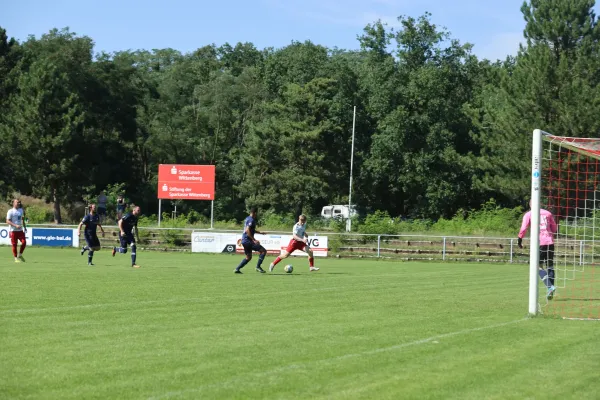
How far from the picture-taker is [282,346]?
9914mm

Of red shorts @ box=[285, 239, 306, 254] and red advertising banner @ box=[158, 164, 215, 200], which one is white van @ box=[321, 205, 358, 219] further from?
red shorts @ box=[285, 239, 306, 254]

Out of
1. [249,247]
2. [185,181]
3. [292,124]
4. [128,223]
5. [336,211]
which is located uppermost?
[292,124]

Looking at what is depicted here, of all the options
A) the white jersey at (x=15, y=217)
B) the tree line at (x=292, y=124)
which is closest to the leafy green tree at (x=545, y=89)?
the tree line at (x=292, y=124)

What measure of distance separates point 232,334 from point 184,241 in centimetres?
3662

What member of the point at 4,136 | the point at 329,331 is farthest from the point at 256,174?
the point at 329,331

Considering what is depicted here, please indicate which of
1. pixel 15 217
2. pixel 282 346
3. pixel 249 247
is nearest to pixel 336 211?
pixel 15 217

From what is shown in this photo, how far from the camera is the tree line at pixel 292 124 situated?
65.6 metres

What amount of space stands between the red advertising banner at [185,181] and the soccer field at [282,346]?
1236 inches

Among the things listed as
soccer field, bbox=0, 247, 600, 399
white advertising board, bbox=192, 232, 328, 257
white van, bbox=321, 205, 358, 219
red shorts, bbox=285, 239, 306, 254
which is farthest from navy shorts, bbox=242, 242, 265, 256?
white van, bbox=321, 205, 358, 219

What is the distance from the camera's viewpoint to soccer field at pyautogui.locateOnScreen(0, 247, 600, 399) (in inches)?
299

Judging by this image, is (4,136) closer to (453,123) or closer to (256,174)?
(256,174)

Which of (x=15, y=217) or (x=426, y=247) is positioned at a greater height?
(x=15, y=217)

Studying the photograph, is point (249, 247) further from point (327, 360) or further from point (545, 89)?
point (545, 89)

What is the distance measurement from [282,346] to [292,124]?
60.3 meters
